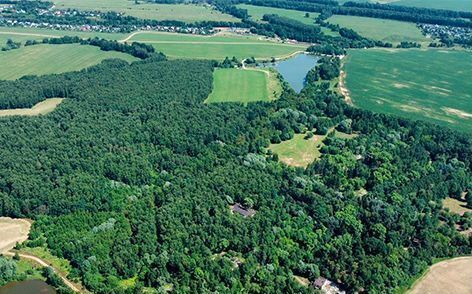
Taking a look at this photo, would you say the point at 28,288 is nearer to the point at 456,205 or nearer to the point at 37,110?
the point at 37,110

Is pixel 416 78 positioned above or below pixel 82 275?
above

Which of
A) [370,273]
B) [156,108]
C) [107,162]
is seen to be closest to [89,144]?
[107,162]

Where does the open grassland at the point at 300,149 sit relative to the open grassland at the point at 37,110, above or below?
below

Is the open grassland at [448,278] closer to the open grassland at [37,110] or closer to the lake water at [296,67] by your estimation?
the lake water at [296,67]

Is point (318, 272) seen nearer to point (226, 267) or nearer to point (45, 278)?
point (226, 267)

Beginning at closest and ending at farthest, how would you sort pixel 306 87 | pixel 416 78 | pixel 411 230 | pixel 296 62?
pixel 411 230 → pixel 306 87 → pixel 416 78 → pixel 296 62

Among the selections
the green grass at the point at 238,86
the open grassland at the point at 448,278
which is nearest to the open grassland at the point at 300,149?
the green grass at the point at 238,86

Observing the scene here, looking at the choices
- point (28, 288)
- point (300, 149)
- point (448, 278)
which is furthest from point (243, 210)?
point (28, 288)
